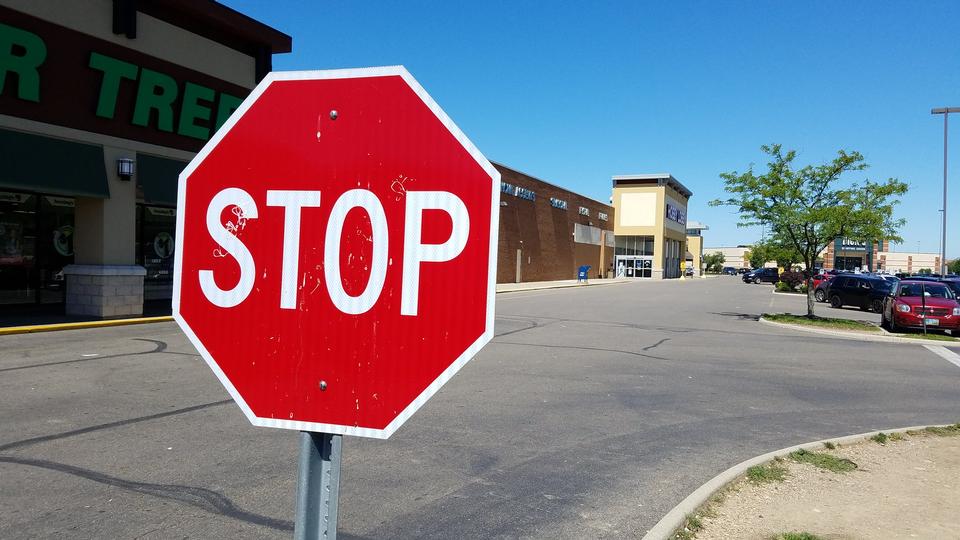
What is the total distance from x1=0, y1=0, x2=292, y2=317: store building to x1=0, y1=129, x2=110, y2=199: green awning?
24 mm

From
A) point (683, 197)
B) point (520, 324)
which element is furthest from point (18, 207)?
point (683, 197)

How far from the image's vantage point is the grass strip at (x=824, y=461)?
5.63m

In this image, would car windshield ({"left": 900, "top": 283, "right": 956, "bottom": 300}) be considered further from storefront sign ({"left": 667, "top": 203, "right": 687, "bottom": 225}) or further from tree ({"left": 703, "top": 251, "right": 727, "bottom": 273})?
tree ({"left": 703, "top": 251, "right": 727, "bottom": 273})

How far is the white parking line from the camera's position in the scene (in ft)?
43.6

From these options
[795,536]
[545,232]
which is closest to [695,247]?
[545,232]

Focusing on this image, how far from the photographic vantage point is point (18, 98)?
1348 cm

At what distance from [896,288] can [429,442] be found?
63.3ft

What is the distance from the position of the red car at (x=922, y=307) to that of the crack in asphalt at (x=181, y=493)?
1908 centimetres

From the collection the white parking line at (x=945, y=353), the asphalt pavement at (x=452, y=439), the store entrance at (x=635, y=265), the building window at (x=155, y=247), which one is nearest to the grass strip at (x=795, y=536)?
the asphalt pavement at (x=452, y=439)

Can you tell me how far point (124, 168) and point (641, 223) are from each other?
67.2m

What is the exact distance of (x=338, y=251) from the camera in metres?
1.74

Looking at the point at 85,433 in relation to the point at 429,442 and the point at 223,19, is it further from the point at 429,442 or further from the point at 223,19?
the point at 223,19

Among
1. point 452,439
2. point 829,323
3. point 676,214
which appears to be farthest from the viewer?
point 676,214

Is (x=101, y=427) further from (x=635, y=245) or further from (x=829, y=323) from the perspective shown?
(x=635, y=245)
